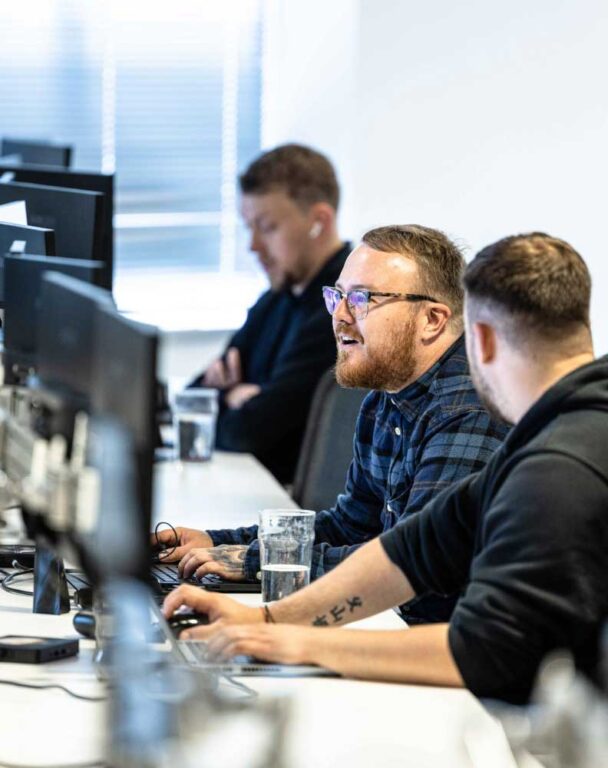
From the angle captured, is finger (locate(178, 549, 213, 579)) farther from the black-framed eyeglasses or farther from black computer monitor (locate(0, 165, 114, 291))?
black computer monitor (locate(0, 165, 114, 291))

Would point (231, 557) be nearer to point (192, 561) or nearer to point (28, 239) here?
point (192, 561)

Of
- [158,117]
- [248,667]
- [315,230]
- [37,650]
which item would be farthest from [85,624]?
[158,117]

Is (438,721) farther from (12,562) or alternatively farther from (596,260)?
(596,260)

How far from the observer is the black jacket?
3.91 m

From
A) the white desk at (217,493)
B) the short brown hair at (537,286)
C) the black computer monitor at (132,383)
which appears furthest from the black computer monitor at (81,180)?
the black computer monitor at (132,383)

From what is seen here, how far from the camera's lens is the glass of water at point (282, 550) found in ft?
6.70

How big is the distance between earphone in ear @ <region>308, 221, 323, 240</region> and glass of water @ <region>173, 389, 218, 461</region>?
2.35ft

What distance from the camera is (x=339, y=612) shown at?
1820mm

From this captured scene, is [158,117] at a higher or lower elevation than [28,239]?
higher

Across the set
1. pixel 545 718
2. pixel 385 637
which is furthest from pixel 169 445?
pixel 545 718

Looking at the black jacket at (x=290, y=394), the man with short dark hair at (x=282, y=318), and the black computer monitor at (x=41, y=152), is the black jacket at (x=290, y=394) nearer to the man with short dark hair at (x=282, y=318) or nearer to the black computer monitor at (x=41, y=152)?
the man with short dark hair at (x=282, y=318)

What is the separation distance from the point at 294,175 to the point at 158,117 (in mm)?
1406

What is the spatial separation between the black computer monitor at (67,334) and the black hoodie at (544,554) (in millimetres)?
523

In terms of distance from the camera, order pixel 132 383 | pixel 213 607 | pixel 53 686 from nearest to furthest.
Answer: pixel 132 383 < pixel 53 686 < pixel 213 607
